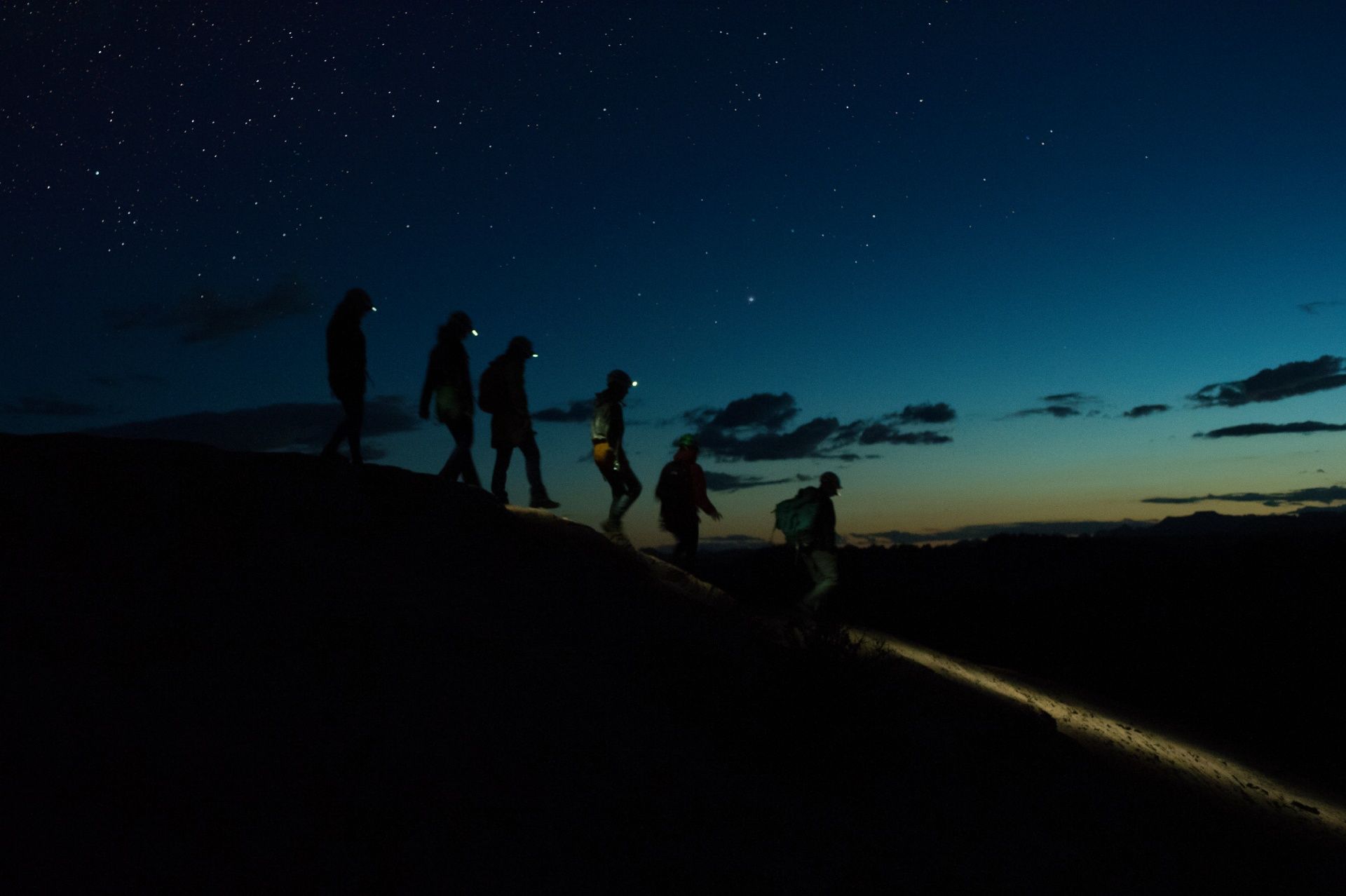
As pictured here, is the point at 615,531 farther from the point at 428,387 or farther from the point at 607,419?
the point at 428,387

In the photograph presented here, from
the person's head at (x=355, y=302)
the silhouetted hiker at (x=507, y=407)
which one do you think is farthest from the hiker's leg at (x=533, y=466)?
the person's head at (x=355, y=302)

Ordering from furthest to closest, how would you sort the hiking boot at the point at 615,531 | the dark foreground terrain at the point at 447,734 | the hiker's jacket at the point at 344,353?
the hiking boot at the point at 615,531, the hiker's jacket at the point at 344,353, the dark foreground terrain at the point at 447,734

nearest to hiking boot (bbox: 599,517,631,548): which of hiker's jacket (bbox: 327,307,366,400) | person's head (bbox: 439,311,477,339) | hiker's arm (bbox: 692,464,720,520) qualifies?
hiker's arm (bbox: 692,464,720,520)

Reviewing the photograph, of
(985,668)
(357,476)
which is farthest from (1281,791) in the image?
(357,476)

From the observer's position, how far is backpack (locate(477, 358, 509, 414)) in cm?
943

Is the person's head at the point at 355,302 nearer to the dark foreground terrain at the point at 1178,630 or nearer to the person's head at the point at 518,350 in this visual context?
the person's head at the point at 518,350

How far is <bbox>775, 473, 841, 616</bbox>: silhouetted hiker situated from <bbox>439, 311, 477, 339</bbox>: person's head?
4060mm

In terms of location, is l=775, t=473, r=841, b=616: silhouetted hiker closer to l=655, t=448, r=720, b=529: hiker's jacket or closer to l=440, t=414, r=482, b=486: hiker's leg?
l=655, t=448, r=720, b=529: hiker's jacket

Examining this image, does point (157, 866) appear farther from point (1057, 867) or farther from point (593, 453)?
point (593, 453)

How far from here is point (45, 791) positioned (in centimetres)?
333

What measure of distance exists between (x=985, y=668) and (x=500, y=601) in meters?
7.71

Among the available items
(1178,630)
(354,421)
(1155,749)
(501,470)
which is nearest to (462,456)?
(501,470)

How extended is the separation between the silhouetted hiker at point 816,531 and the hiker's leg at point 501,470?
3.17 metres

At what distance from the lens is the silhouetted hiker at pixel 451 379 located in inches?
358
